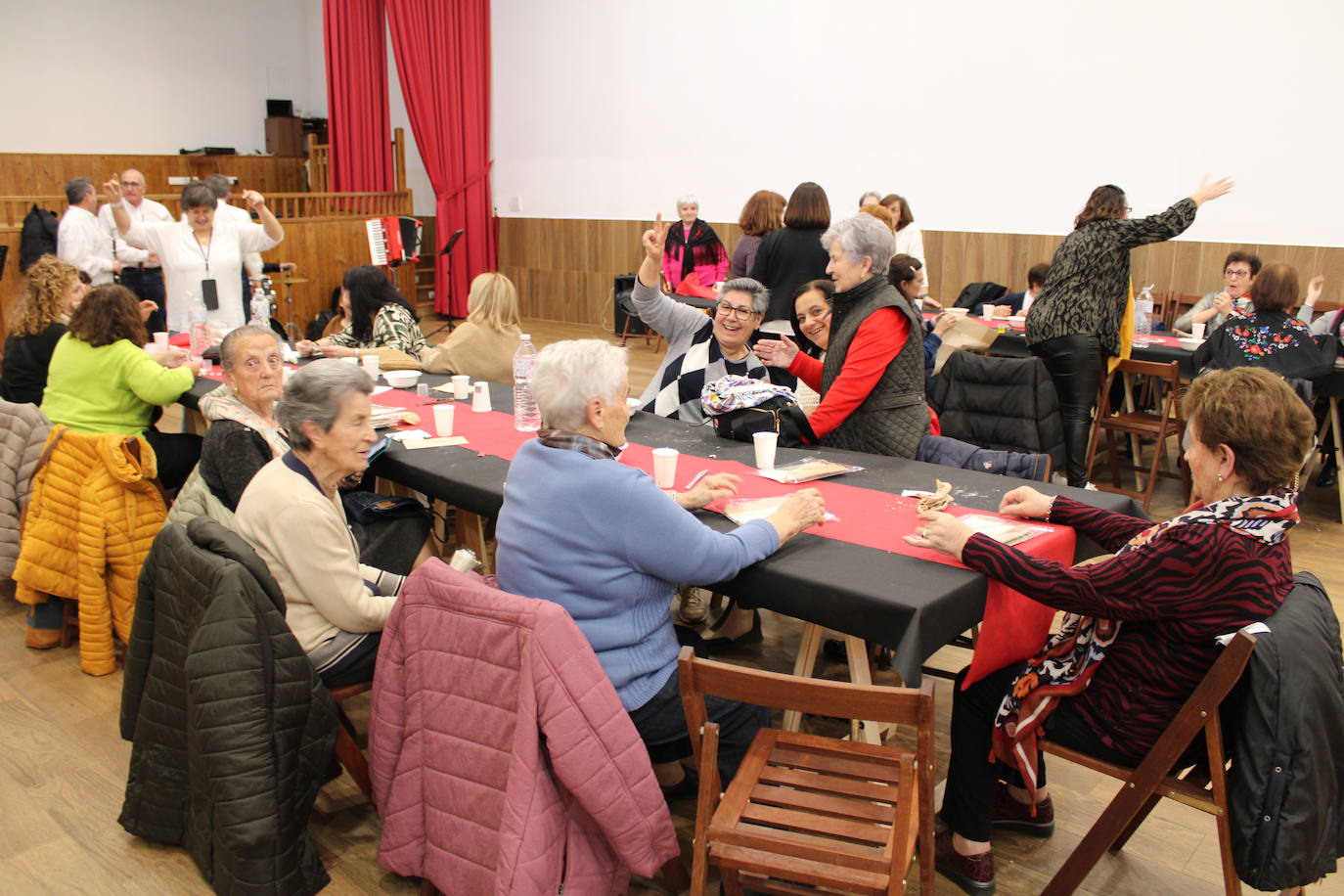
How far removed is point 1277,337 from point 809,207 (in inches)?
98.1

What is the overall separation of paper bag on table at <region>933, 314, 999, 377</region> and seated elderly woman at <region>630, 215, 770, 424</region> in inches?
78.0

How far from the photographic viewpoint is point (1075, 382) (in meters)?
4.73

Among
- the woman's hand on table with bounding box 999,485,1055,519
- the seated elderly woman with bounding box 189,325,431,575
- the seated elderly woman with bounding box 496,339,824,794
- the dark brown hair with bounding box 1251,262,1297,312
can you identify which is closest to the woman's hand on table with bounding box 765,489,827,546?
the seated elderly woman with bounding box 496,339,824,794

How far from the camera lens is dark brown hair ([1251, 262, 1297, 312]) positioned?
452 cm

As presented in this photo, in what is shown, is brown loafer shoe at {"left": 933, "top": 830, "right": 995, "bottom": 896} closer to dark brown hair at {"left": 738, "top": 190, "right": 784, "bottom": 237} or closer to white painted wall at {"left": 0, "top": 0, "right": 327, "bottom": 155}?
dark brown hair at {"left": 738, "top": 190, "right": 784, "bottom": 237}

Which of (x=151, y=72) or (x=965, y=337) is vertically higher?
Answer: (x=151, y=72)

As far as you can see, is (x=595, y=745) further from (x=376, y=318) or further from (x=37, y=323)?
(x=376, y=318)

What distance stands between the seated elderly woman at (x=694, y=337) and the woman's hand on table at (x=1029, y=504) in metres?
1.38

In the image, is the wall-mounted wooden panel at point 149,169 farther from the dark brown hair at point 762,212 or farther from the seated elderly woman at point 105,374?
the seated elderly woman at point 105,374

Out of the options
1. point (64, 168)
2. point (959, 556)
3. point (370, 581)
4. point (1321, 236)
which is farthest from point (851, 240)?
point (64, 168)

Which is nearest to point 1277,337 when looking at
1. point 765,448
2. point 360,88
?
point 765,448

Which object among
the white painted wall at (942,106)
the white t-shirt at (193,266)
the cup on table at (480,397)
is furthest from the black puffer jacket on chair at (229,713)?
the white painted wall at (942,106)

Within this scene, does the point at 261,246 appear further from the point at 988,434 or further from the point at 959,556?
the point at 959,556

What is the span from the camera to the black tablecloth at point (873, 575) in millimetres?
1876
